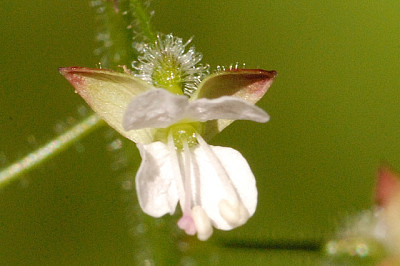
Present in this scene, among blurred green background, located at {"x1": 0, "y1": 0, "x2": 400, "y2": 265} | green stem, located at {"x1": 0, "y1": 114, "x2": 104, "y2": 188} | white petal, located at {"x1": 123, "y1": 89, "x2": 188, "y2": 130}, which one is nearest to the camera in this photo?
white petal, located at {"x1": 123, "y1": 89, "x2": 188, "y2": 130}

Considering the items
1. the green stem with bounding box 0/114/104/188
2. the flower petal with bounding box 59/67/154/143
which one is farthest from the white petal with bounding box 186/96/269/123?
the green stem with bounding box 0/114/104/188

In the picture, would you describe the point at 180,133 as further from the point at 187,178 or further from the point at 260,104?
the point at 260,104

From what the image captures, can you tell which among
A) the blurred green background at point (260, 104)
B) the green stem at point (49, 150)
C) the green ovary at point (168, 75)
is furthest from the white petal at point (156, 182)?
the blurred green background at point (260, 104)

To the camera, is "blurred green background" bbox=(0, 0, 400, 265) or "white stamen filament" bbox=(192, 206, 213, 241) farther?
"blurred green background" bbox=(0, 0, 400, 265)

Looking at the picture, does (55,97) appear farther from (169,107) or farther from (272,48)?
(169,107)

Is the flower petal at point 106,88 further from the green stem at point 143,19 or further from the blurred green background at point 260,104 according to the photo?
the blurred green background at point 260,104

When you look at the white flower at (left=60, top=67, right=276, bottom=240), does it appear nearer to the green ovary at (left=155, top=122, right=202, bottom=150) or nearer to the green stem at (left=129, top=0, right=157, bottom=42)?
the green ovary at (left=155, top=122, right=202, bottom=150)
